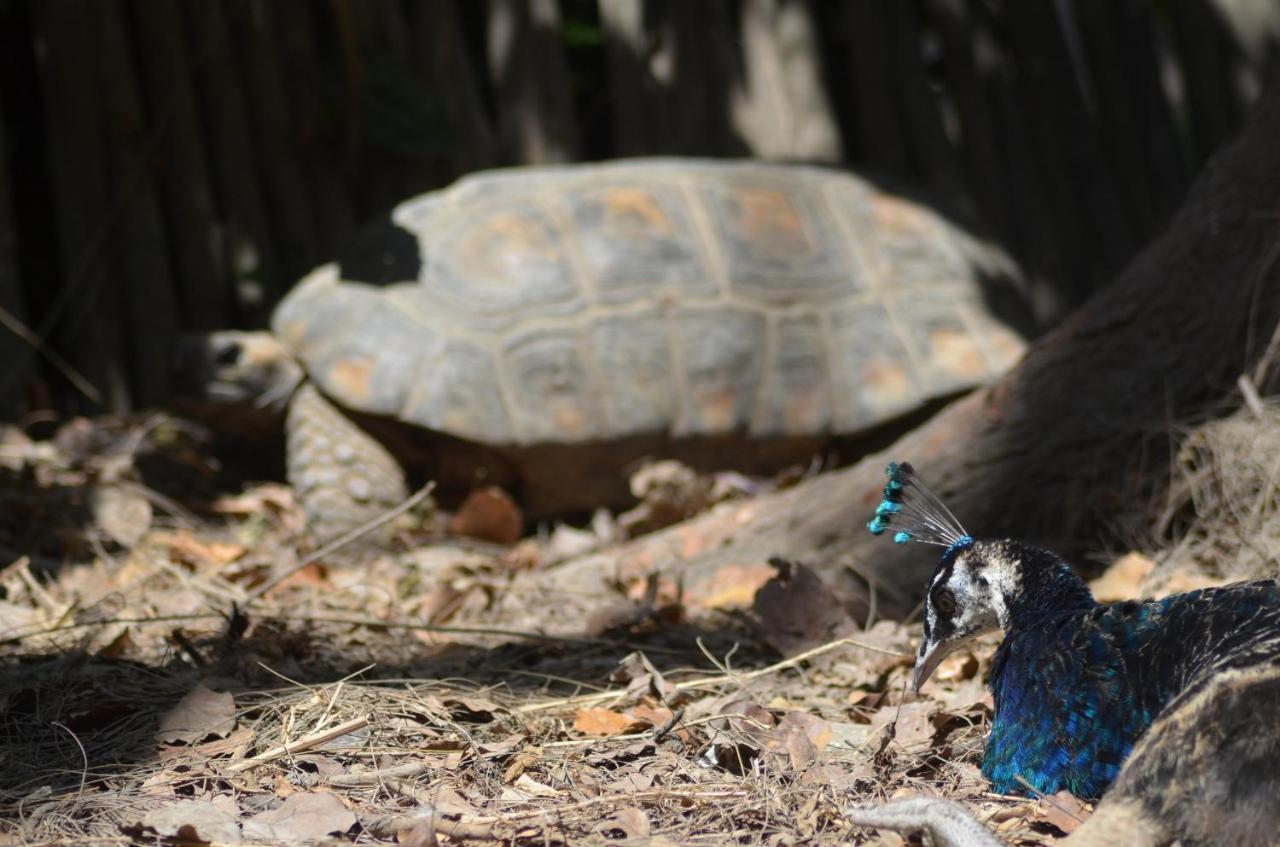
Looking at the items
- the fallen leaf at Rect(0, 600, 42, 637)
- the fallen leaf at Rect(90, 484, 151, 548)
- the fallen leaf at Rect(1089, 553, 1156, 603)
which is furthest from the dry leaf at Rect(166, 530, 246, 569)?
the fallen leaf at Rect(1089, 553, 1156, 603)

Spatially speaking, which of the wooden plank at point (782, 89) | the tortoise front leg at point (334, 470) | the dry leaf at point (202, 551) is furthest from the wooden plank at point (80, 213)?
the wooden plank at point (782, 89)

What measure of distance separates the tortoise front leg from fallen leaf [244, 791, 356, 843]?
2.77m

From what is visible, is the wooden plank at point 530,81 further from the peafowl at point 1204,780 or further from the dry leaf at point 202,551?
the peafowl at point 1204,780

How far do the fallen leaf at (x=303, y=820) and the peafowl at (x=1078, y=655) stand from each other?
0.95m

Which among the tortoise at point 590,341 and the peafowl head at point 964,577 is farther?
the tortoise at point 590,341

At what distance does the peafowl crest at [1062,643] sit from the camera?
1.91 metres

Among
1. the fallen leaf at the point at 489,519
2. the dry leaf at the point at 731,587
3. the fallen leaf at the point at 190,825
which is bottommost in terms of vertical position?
the fallen leaf at the point at 489,519

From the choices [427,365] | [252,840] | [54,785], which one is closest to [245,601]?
[54,785]

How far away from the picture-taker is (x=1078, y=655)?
78.6 inches

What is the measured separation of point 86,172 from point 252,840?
14.3 feet

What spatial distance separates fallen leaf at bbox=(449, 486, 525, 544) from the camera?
4781 mm

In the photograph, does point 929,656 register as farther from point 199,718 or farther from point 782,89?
point 782,89

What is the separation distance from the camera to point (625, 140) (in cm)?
619

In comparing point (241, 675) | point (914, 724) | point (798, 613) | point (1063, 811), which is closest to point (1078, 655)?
point (1063, 811)
